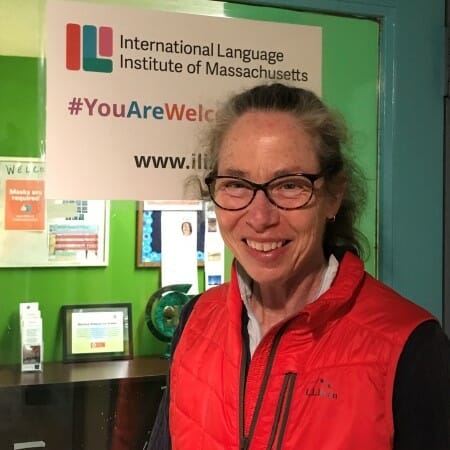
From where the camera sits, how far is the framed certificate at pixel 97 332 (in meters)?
1.35

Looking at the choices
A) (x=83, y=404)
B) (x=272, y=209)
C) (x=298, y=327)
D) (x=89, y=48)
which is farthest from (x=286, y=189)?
(x=83, y=404)

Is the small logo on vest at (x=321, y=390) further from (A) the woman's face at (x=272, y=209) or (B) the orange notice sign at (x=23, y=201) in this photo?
(B) the orange notice sign at (x=23, y=201)

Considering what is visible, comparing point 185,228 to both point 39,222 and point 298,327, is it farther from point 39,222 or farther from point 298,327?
point 298,327

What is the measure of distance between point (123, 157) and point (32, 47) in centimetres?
27

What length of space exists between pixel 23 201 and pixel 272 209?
0.54 m

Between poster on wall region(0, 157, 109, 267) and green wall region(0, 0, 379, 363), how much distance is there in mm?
21

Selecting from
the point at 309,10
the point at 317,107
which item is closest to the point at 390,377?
the point at 317,107

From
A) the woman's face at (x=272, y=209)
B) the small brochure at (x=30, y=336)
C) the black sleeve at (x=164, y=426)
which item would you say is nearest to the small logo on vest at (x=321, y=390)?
the woman's face at (x=272, y=209)

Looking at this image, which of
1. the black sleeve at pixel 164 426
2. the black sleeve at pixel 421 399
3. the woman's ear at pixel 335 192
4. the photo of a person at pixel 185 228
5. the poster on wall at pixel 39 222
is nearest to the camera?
the black sleeve at pixel 421 399

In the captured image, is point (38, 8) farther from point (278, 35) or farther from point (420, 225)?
point (420, 225)

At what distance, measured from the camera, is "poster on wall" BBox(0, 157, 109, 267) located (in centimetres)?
130

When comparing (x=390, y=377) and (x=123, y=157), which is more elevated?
(x=123, y=157)

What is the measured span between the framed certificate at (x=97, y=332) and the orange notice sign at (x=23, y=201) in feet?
0.60

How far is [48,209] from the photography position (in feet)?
4.30
